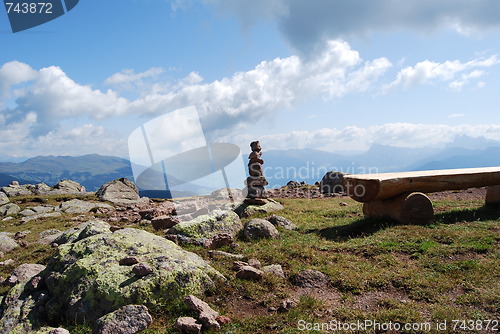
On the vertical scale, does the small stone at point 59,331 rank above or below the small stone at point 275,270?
below

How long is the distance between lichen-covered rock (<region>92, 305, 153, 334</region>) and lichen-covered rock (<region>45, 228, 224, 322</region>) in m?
0.36

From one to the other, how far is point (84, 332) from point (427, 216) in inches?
552

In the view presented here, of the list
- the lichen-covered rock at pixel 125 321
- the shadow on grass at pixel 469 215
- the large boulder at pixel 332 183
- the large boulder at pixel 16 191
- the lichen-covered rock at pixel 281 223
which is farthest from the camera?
the large boulder at pixel 16 191

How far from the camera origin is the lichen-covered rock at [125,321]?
624 centimetres

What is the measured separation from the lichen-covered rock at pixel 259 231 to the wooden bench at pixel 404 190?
4.44 meters

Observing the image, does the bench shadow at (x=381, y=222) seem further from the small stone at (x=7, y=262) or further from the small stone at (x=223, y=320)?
the small stone at (x=7, y=262)

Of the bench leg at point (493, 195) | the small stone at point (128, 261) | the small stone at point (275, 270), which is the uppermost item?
the bench leg at point (493, 195)

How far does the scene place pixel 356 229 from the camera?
14.4m

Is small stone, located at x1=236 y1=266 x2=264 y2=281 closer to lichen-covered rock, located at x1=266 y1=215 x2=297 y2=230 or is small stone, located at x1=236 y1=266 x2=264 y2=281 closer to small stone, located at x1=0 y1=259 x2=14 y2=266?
lichen-covered rock, located at x1=266 y1=215 x2=297 y2=230

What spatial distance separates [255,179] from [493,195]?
549 inches

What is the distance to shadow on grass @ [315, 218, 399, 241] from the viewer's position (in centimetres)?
1360

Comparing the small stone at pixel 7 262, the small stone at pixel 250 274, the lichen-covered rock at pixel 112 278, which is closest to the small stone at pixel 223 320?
the lichen-covered rock at pixel 112 278

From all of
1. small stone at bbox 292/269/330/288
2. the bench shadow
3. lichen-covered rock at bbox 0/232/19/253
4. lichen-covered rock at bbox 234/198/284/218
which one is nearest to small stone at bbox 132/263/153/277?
small stone at bbox 292/269/330/288

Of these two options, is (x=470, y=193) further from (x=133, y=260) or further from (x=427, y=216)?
(x=133, y=260)
